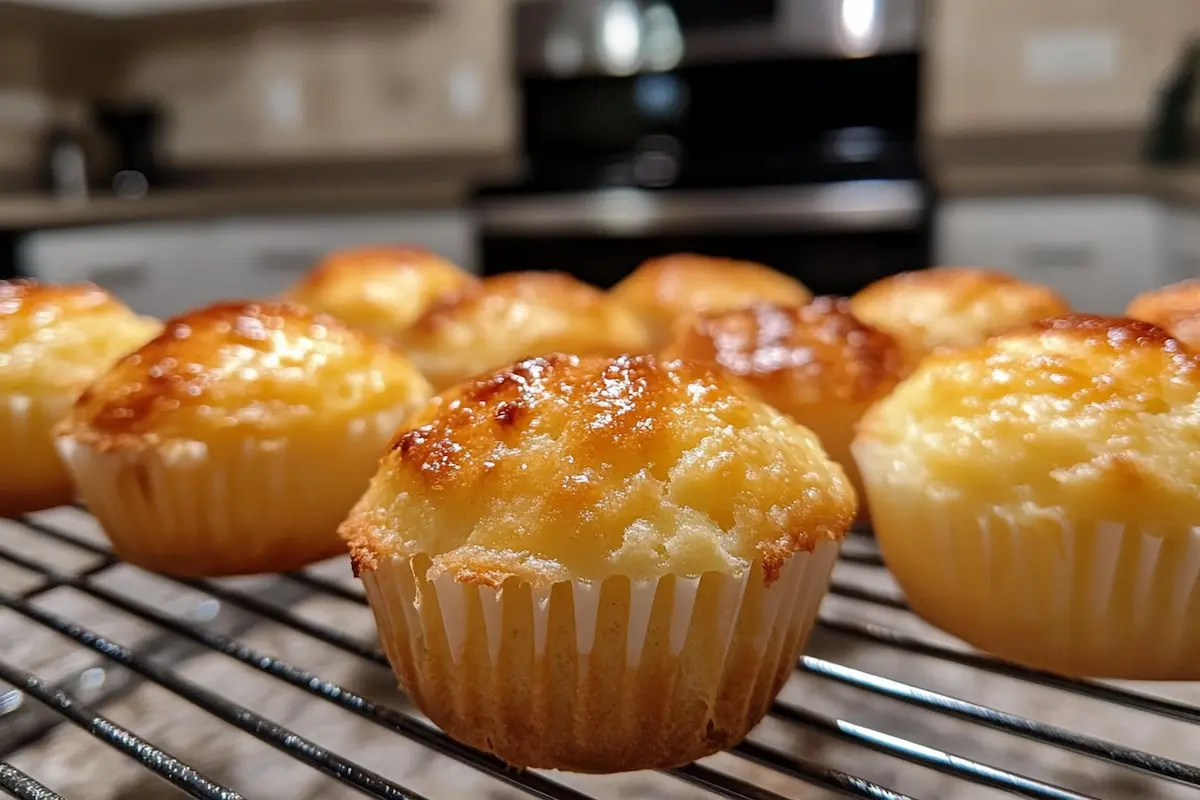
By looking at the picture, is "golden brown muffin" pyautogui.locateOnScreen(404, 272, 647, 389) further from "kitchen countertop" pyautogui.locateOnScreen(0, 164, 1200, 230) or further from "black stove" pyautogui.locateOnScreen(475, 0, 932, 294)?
"black stove" pyautogui.locateOnScreen(475, 0, 932, 294)

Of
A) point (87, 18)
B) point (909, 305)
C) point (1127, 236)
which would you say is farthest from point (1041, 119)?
point (87, 18)

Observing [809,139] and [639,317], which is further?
[809,139]

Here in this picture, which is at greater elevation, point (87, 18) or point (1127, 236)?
point (87, 18)

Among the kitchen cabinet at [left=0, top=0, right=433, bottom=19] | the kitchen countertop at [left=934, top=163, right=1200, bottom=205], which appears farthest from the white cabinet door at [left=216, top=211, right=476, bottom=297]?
the kitchen countertop at [left=934, top=163, right=1200, bottom=205]

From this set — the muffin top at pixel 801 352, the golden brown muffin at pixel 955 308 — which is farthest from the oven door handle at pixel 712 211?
the muffin top at pixel 801 352

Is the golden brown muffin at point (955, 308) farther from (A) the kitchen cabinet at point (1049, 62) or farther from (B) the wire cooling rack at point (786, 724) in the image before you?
(A) the kitchen cabinet at point (1049, 62)

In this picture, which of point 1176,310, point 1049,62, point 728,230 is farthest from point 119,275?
point 1049,62

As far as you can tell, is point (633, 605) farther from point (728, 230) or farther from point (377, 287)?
point (728, 230)

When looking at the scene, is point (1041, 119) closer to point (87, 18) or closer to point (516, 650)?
point (516, 650)
